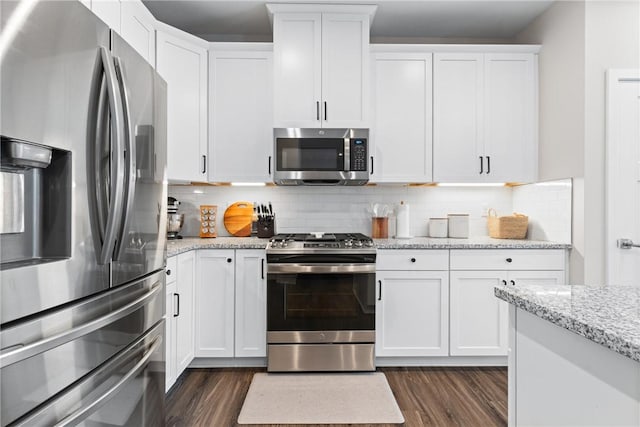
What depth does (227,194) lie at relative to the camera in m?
3.44

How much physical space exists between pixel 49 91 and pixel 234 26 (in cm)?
269

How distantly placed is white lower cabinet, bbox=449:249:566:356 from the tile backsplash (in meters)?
0.68

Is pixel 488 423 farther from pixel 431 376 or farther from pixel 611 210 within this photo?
pixel 611 210

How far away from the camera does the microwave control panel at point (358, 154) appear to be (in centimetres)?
298

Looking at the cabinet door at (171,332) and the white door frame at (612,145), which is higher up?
Result: the white door frame at (612,145)

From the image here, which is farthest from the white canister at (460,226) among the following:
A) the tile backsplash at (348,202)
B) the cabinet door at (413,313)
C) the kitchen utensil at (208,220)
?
the kitchen utensil at (208,220)

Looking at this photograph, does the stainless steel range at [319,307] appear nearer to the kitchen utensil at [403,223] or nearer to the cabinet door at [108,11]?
the kitchen utensil at [403,223]

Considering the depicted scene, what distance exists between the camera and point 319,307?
2717 mm

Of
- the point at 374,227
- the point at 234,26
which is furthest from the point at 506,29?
the point at 234,26

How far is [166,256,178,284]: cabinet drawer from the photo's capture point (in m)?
2.31

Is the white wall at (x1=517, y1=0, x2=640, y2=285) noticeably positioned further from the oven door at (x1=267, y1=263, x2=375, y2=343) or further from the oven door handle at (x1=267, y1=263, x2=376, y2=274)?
the oven door handle at (x1=267, y1=263, x2=376, y2=274)

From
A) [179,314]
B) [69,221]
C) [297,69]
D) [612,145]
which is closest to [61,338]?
[69,221]

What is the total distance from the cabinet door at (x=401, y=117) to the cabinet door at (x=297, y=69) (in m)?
0.50

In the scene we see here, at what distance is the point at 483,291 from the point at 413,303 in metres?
0.53
